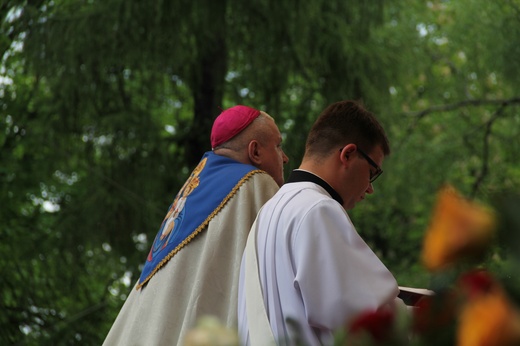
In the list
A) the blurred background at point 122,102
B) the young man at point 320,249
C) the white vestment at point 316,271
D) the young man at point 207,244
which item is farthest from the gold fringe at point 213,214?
the blurred background at point 122,102

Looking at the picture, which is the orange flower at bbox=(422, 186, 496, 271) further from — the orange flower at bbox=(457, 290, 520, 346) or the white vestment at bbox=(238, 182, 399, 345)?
the white vestment at bbox=(238, 182, 399, 345)

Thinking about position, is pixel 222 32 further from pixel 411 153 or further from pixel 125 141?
pixel 411 153

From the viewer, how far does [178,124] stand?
939 centimetres

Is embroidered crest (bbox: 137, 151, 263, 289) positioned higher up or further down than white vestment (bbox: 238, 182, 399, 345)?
further down

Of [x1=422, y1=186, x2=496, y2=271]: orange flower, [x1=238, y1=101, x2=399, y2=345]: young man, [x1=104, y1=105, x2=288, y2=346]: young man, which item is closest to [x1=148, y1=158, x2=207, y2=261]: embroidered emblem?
[x1=104, y1=105, x2=288, y2=346]: young man

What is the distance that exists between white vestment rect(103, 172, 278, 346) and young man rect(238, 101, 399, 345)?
21.5 inches

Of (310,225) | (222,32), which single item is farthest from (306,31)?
(310,225)

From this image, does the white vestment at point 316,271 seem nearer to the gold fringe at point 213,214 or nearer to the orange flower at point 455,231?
the gold fringe at point 213,214

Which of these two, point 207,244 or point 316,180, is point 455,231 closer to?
point 316,180

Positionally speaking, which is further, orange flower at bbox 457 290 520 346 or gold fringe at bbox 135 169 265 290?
gold fringe at bbox 135 169 265 290

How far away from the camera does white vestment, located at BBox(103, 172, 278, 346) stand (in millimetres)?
3758

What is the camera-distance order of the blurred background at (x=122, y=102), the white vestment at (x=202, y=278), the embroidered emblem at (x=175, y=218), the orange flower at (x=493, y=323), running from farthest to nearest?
the blurred background at (x=122, y=102)
the embroidered emblem at (x=175, y=218)
the white vestment at (x=202, y=278)
the orange flower at (x=493, y=323)

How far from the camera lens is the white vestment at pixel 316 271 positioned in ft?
9.27

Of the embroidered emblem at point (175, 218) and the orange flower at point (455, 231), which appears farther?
the embroidered emblem at point (175, 218)
